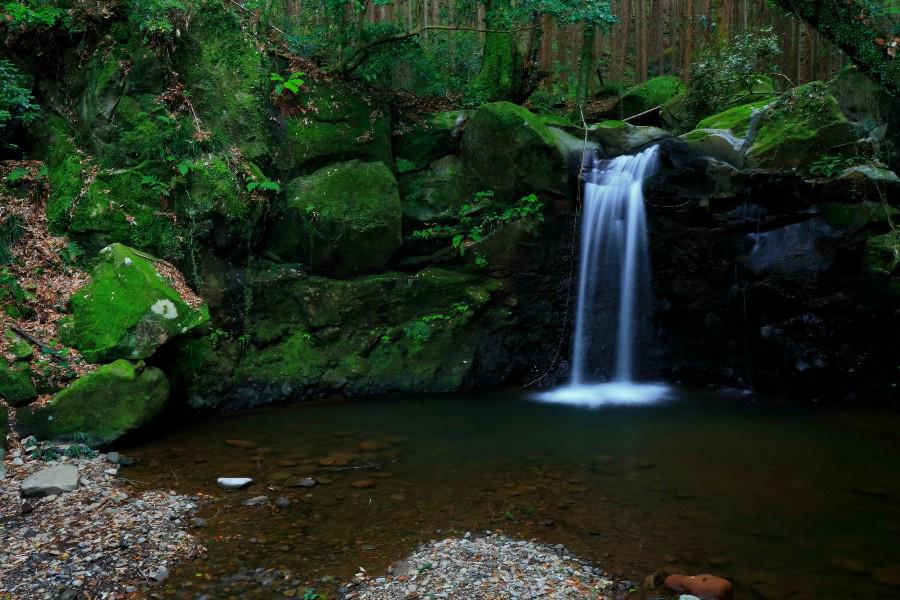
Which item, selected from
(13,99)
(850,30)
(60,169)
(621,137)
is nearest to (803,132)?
(850,30)

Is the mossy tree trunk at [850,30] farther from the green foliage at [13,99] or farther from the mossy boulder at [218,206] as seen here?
the green foliage at [13,99]

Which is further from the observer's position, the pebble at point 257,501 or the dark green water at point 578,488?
the pebble at point 257,501

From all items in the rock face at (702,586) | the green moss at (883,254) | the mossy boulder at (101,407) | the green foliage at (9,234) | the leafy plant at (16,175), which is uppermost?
the leafy plant at (16,175)

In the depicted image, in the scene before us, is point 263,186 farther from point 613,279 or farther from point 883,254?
point 883,254

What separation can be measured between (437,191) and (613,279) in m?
3.06

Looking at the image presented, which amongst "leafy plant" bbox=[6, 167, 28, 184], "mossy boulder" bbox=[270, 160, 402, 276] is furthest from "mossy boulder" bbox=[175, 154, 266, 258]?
"leafy plant" bbox=[6, 167, 28, 184]

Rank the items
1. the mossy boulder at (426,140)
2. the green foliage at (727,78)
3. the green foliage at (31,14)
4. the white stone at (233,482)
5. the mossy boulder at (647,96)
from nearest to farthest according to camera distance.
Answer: the white stone at (233,482) → the green foliage at (31,14) → the mossy boulder at (426,140) → the green foliage at (727,78) → the mossy boulder at (647,96)

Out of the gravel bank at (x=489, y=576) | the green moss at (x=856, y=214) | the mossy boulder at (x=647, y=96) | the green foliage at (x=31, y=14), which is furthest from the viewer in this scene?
the mossy boulder at (x=647, y=96)

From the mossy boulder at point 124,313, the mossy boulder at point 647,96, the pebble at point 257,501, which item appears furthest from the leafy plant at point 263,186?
the mossy boulder at point 647,96

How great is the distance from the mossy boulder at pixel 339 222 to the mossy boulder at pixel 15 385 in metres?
3.58

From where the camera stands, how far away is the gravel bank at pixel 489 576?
373 cm

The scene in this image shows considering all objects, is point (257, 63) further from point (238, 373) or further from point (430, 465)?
point (430, 465)

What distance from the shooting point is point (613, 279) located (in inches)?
376

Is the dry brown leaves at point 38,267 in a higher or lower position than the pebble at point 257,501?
higher
